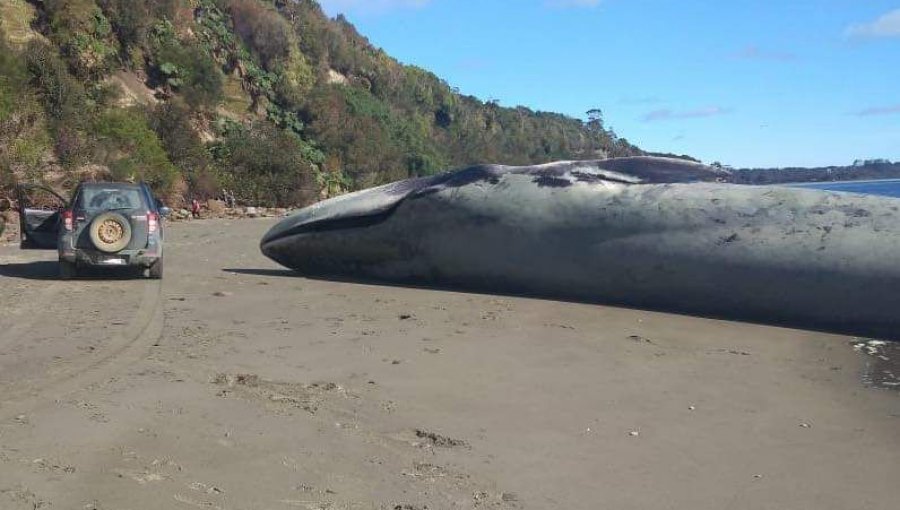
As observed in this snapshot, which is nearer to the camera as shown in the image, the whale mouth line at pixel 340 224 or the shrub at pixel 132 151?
the whale mouth line at pixel 340 224

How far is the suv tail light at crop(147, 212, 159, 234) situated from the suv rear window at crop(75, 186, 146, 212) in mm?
186

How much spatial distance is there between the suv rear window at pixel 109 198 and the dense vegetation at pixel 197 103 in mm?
10151

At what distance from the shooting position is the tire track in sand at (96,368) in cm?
468

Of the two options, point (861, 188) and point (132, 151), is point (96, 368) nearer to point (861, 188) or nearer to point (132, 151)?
point (132, 151)

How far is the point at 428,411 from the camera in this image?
4.73m

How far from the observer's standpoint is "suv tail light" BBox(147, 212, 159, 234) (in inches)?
421

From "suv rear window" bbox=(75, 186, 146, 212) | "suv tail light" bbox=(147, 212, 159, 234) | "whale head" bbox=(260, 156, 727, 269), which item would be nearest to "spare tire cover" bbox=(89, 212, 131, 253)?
"suv tail light" bbox=(147, 212, 159, 234)

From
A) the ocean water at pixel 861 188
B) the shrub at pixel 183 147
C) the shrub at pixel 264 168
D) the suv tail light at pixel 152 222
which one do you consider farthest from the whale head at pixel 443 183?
the shrub at pixel 264 168

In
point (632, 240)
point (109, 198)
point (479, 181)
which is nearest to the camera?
point (632, 240)

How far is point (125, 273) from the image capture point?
1141 centimetres

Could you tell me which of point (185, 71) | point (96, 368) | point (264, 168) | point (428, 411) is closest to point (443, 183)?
point (96, 368)

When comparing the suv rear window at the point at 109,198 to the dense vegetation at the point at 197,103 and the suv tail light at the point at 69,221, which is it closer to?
the suv tail light at the point at 69,221

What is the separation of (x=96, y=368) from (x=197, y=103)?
29949 millimetres

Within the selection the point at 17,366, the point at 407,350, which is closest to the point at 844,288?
the point at 407,350
